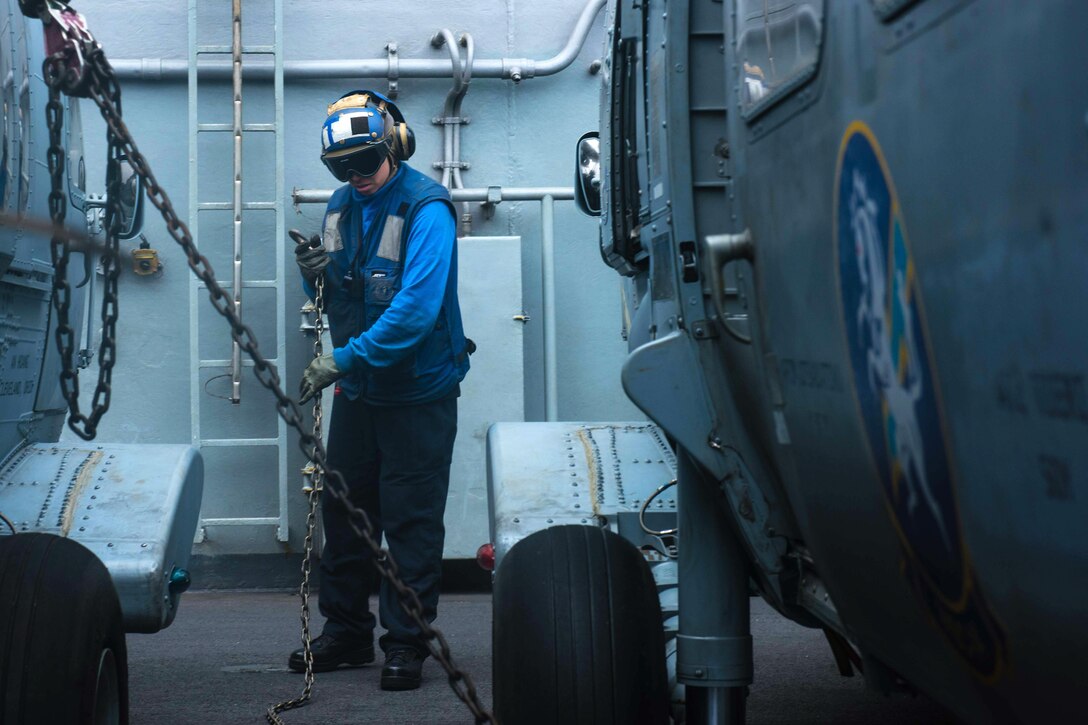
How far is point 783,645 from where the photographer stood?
19.3 ft

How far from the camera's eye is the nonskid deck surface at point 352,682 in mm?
4508

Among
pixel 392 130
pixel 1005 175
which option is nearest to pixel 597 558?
pixel 1005 175

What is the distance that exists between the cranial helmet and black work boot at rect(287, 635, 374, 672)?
176cm

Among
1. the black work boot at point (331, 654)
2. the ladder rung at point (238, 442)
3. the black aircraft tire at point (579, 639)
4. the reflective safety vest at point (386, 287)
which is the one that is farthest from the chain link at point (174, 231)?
the ladder rung at point (238, 442)

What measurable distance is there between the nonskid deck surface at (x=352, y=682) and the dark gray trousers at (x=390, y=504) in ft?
0.86

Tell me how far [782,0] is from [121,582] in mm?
2407

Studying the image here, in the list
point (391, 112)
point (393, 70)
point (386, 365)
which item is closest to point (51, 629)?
point (386, 365)

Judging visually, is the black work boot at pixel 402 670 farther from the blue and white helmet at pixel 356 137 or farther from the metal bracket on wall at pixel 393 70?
the metal bracket on wall at pixel 393 70

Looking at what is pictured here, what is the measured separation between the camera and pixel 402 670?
15.9ft

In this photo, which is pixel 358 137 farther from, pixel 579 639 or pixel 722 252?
pixel 722 252

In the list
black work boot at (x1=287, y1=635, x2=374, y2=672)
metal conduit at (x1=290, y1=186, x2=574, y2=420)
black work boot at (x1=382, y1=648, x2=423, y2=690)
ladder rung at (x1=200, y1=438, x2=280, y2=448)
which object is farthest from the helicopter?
ladder rung at (x1=200, y1=438, x2=280, y2=448)

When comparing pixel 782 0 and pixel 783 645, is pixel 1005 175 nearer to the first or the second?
pixel 782 0

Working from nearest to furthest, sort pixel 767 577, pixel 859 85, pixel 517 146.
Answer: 1. pixel 859 85
2. pixel 767 577
3. pixel 517 146

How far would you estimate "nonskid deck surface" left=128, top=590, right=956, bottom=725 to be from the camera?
4508 mm
